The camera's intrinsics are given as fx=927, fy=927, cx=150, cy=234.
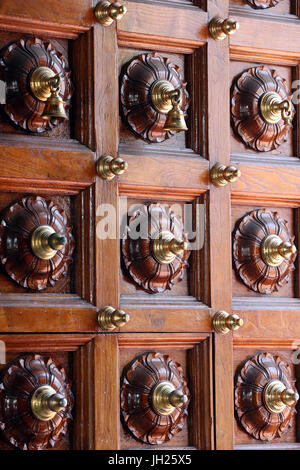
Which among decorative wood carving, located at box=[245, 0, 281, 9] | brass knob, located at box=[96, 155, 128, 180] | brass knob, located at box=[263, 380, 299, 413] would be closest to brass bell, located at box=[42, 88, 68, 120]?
brass knob, located at box=[96, 155, 128, 180]

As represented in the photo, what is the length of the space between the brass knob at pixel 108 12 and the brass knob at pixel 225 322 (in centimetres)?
50

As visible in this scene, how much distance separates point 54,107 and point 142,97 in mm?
180

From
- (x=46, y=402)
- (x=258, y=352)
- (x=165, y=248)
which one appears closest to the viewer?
(x=46, y=402)

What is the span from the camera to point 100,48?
147 centimetres

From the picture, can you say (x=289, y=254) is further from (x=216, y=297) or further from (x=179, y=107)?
(x=179, y=107)

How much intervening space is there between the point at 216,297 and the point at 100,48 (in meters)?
0.45

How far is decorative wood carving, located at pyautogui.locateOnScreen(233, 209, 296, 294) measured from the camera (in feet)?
5.18

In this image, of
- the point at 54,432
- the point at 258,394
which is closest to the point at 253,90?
the point at 258,394

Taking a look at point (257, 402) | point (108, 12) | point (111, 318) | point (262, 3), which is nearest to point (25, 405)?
point (111, 318)

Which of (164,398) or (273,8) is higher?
(273,8)

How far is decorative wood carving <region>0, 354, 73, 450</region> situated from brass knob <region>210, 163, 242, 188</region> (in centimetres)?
42

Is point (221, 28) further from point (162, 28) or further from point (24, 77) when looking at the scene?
point (24, 77)

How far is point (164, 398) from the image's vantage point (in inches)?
57.6

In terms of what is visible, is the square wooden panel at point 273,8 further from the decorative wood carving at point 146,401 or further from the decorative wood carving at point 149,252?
the decorative wood carving at point 146,401
